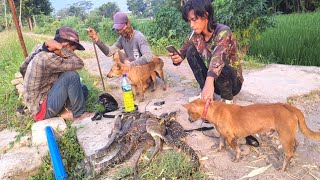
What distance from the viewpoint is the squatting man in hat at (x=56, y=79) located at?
3902mm

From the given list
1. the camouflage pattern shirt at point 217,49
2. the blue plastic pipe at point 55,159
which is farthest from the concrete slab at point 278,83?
the blue plastic pipe at point 55,159

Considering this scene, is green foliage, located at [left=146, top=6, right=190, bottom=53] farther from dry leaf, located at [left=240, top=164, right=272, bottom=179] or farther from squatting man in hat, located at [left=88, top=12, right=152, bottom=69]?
dry leaf, located at [left=240, top=164, right=272, bottom=179]

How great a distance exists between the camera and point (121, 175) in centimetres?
277

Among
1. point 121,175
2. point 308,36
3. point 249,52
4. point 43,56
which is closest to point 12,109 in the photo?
point 43,56

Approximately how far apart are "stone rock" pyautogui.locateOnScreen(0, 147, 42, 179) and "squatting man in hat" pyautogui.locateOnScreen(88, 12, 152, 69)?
2.09 meters

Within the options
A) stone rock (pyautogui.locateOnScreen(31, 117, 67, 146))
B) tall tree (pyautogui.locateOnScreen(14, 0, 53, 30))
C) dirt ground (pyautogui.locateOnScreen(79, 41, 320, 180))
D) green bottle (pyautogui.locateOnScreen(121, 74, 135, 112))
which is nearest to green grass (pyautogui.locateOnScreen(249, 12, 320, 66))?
dirt ground (pyautogui.locateOnScreen(79, 41, 320, 180))

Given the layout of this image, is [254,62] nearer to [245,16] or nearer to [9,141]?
[245,16]

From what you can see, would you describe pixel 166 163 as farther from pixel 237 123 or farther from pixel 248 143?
pixel 248 143

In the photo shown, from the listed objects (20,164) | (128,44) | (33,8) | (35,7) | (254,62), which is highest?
(35,7)

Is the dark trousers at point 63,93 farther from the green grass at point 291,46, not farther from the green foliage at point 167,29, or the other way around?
the green foliage at point 167,29

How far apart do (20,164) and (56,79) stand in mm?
1414

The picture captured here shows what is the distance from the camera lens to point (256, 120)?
106 inches

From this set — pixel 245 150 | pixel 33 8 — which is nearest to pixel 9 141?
pixel 245 150

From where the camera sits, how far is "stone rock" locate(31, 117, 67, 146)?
3.71 m
